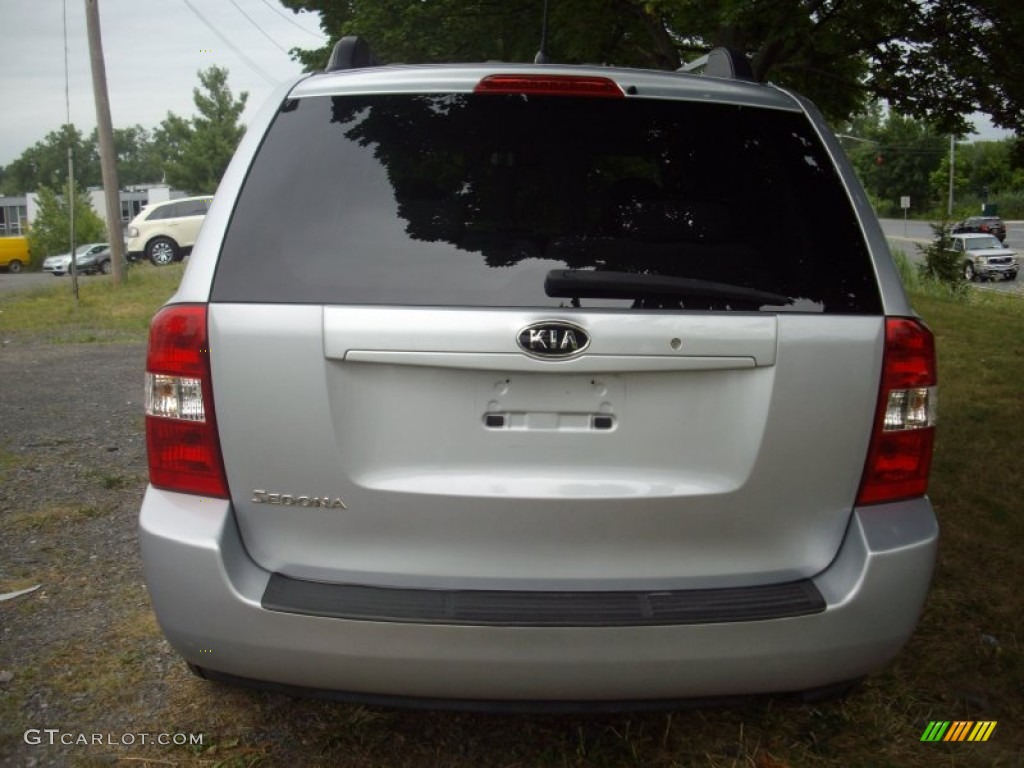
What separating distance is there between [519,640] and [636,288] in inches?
32.7

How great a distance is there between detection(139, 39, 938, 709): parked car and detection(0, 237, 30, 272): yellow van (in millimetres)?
52869

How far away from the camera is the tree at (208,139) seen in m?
66.6

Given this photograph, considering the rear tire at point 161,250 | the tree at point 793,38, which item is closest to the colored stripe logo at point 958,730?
the tree at point 793,38

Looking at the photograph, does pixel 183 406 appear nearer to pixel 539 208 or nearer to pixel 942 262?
pixel 539 208

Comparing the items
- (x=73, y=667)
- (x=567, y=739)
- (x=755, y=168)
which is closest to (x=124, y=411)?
(x=73, y=667)

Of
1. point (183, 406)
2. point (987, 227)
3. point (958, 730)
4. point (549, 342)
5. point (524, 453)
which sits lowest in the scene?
point (987, 227)

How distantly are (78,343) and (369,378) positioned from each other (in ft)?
37.9

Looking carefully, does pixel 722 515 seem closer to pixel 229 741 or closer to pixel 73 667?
pixel 229 741

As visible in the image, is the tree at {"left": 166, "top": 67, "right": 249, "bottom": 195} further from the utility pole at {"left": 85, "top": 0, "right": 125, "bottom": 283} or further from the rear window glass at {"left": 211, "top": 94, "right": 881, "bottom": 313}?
the rear window glass at {"left": 211, "top": 94, "right": 881, "bottom": 313}

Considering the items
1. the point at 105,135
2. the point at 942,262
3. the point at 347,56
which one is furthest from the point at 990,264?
the point at 347,56

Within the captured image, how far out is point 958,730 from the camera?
295 centimetres

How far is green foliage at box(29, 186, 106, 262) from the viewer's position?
1763 inches

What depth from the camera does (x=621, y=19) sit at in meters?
10.8

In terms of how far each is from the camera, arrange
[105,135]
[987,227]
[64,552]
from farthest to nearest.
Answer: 1. [987,227]
2. [105,135]
3. [64,552]
